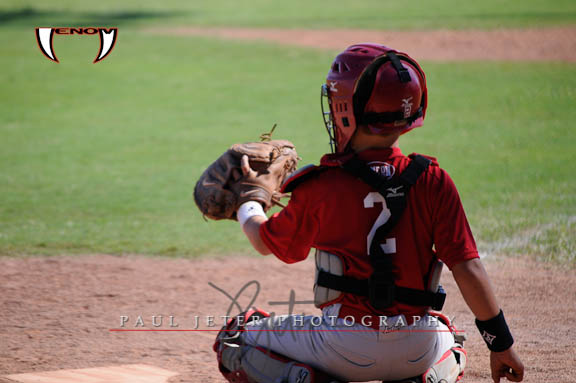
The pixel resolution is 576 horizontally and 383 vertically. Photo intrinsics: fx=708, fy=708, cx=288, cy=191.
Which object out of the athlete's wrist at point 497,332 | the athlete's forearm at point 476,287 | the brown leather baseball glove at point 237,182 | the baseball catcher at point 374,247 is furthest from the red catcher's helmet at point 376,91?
the athlete's wrist at point 497,332

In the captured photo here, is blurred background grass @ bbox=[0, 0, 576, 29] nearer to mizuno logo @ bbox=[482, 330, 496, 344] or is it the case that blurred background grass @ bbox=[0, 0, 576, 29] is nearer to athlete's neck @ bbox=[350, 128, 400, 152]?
athlete's neck @ bbox=[350, 128, 400, 152]

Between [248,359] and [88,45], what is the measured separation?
17.6m

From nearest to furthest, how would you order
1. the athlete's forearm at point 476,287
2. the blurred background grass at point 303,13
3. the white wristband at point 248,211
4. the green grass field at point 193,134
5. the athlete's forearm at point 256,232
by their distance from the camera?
1. the athlete's forearm at point 476,287
2. the athlete's forearm at point 256,232
3. the white wristband at point 248,211
4. the green grass field at point 193,134
5. the blurred background grass at point 303,13

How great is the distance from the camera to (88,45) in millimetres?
18906

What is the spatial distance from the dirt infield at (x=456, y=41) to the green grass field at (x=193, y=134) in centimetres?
89

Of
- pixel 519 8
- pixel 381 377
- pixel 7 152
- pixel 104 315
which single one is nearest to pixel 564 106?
pixel 7 152

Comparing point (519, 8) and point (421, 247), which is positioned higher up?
point (519, 8)

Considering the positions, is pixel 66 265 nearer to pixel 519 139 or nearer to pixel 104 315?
pixel 104 315

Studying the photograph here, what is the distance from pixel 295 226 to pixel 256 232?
0.17 m

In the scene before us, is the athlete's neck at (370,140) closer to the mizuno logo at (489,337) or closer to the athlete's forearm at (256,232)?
the athlete's forearm at (256,232)

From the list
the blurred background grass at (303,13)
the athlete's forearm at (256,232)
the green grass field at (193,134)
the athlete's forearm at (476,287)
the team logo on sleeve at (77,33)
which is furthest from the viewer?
the blurred background grass at (303,13)

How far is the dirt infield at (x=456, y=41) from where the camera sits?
1648cm

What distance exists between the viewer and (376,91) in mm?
2537

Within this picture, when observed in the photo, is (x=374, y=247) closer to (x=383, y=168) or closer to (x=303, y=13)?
(x=383, y=168)
